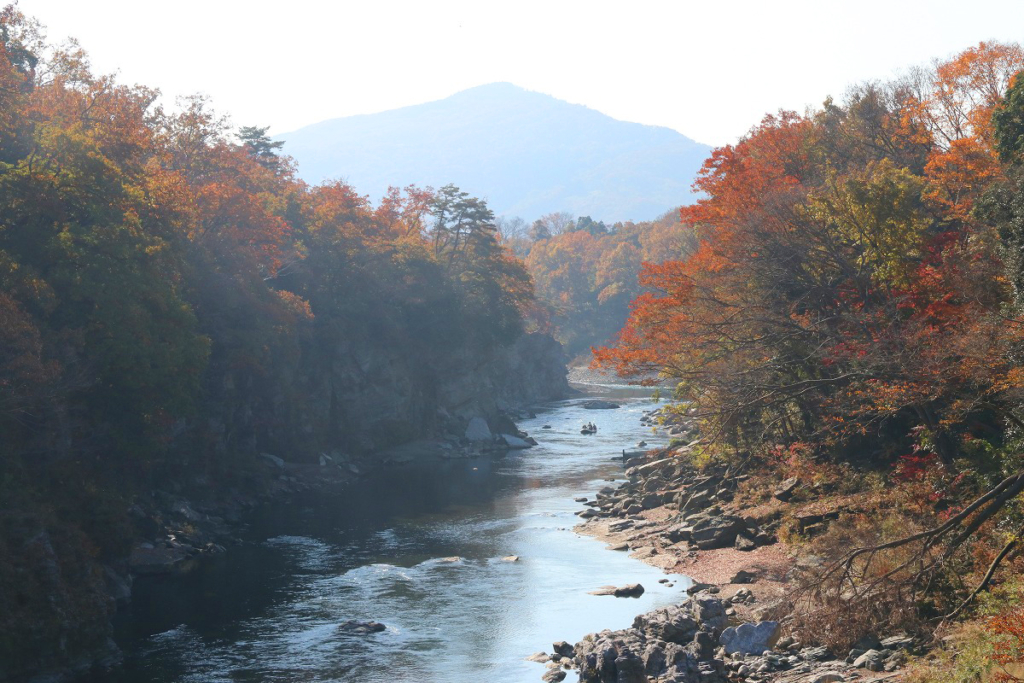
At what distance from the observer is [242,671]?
73.9 ft

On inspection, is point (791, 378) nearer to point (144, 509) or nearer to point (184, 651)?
point (184, 651)

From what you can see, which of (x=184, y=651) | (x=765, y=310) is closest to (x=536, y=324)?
(x=765, y=310)

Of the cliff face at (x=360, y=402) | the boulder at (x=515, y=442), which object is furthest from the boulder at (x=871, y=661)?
the boulder at (x=515, y=442)

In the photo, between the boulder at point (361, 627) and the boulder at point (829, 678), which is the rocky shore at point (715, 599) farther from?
the boulder at point (361, 627)

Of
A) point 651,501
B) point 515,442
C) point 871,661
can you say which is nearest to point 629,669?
point 871,661

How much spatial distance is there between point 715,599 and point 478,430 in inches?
1696

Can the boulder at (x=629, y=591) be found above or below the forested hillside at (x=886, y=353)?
below

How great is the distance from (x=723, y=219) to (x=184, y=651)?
24.6 metres

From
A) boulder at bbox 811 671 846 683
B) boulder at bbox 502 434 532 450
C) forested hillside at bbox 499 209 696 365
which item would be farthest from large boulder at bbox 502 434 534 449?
forested hillside at bbox 499 209 696 365

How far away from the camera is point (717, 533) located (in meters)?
32.3

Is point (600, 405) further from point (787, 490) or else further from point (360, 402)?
point (787, 490)

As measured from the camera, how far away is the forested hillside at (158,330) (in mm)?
27078

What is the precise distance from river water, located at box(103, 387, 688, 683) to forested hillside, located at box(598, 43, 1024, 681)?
21.9 ft

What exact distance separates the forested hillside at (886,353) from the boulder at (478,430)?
2822 centimetres
